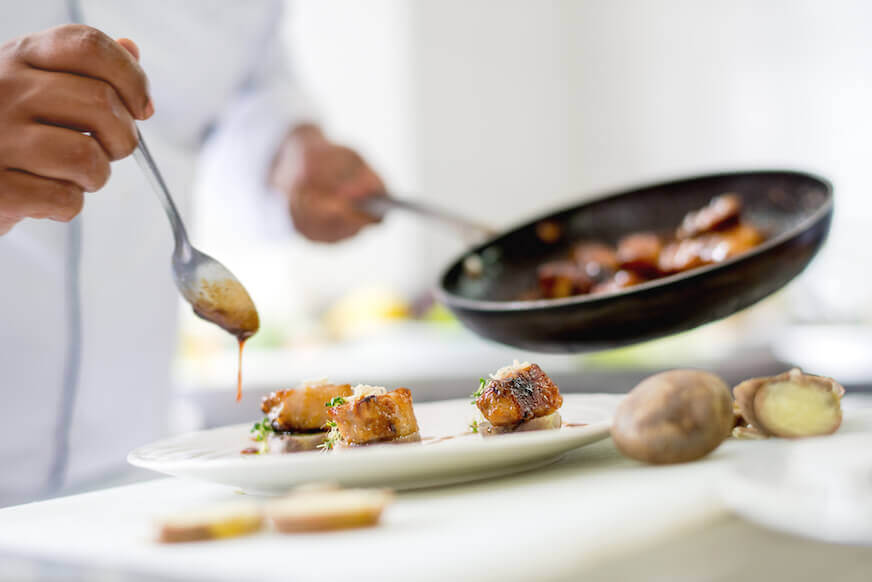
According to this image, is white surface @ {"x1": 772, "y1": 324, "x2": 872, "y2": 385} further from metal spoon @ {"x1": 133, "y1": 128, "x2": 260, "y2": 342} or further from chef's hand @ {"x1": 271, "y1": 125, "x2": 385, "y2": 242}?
metal spoon @ {"x1": 133, "y1": 128, "x2": 260, "y2": 342}

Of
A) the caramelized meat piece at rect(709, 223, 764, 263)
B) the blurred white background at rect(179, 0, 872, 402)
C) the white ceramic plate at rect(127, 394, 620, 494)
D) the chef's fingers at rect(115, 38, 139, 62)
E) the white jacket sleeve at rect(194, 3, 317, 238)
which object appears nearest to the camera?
the white ceramic plate at rect(127, 394, 620, 494)

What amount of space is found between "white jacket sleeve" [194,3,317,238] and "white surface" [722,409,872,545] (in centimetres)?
A: 136

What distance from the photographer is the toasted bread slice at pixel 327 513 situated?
50cm

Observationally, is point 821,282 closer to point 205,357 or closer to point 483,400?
point 205,357

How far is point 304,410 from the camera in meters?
0.81

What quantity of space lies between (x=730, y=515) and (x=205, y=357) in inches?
120

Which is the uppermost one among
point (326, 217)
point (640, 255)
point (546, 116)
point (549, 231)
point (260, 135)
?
point (546, 116)

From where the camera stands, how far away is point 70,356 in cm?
126

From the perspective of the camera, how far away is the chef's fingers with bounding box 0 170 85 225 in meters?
0.71

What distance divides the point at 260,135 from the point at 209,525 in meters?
1.45

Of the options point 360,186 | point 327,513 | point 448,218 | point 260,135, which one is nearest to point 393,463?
point 327,513

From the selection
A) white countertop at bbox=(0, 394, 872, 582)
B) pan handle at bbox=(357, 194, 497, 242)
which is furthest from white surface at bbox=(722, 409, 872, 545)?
pan handle at bbox=(357, 194, 497, 242)

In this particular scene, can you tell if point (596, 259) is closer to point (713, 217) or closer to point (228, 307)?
point (713, 217)

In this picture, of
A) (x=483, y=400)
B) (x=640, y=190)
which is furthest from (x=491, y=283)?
(x=483, y=400)
